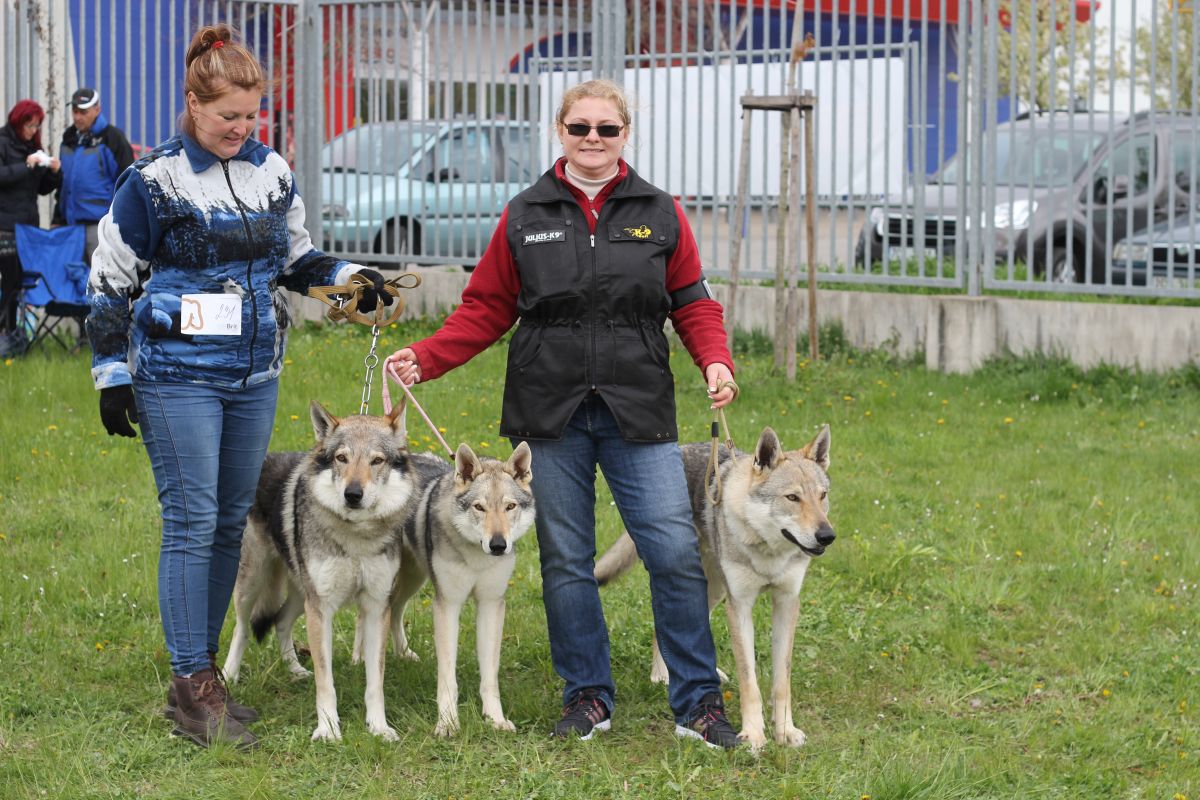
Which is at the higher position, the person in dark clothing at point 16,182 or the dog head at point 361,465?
the person in dark clothing at point 16,182

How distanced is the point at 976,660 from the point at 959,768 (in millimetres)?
1230

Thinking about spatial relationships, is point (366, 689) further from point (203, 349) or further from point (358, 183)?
point (358, 183)

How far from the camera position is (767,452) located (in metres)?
4.92

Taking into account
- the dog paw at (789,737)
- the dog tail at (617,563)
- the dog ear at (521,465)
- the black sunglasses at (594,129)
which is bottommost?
the dog paw at (789,737)

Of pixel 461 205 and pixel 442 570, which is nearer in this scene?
pixel 442 570

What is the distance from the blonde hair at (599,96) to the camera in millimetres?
4645

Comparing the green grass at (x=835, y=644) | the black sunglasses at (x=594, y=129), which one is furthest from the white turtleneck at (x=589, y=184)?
the green grass at (x=835, y=644)

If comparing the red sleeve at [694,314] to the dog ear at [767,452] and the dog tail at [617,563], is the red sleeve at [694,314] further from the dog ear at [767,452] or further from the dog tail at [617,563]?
the dog tail at [617,563]

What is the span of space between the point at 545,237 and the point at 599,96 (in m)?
0.49

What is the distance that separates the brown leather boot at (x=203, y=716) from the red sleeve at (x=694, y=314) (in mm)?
1962

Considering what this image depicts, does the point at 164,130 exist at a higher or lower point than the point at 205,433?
higher

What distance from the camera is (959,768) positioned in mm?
4590

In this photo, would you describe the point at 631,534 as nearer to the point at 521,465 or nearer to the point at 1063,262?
the point at 521,465

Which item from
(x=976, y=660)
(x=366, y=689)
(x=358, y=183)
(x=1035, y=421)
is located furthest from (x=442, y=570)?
(x=358, y=183)
